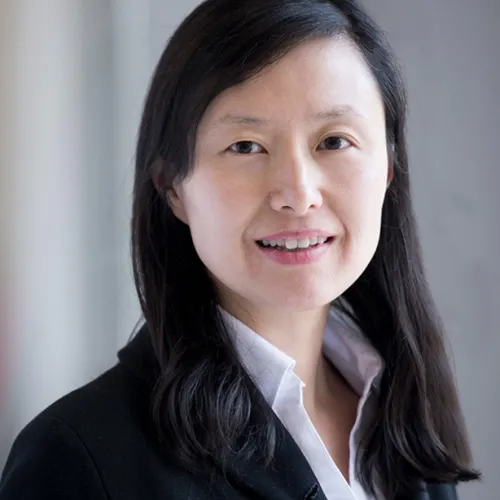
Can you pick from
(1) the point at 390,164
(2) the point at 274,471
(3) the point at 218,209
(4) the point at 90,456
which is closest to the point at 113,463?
(4) the point at 90,456

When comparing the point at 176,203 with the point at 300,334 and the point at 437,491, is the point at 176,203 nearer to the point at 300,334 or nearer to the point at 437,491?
the point at 300,334

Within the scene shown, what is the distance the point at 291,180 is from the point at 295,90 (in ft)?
0.33

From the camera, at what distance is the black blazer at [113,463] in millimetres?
921

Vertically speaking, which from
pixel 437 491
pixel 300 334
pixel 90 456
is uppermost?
pixel 300 334

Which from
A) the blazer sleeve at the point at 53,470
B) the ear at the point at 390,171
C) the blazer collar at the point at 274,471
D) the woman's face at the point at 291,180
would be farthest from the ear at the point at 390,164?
the blazer sleeve at the point at 53,470

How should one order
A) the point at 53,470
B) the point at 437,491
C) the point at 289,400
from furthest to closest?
the point at 437,491 → the point at 289,400 → the point at 53,470

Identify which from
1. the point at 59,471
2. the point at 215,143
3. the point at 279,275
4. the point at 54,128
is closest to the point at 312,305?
the point at 279,275

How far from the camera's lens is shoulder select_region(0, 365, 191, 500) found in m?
0.92

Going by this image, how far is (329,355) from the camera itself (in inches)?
50.4

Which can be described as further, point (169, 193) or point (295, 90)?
point (169, 193)

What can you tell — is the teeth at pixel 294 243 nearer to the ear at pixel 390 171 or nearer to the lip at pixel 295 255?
the lip at pixel 295 255

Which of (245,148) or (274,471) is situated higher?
(245,148)

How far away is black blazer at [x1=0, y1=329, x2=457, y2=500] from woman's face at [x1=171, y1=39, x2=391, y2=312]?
0.60 ft

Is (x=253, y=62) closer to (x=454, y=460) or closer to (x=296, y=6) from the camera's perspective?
(x=296, y=6)
